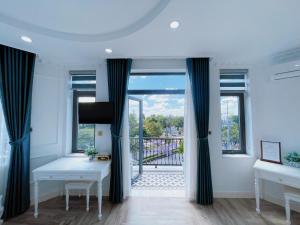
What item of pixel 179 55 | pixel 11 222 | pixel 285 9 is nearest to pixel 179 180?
pixel 179 55

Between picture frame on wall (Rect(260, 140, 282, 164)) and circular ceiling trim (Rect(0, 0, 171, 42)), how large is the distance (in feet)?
9.07

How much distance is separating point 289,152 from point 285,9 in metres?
2.22

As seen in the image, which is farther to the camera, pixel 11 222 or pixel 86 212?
pixel 86 212

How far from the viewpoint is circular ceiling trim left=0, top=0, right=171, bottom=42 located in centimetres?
192

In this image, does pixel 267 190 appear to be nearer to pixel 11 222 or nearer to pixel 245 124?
pixel 245 124

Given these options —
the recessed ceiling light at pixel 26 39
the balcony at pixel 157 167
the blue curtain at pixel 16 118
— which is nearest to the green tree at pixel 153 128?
the balcony at pixel 157 167

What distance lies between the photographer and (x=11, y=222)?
8.06ft

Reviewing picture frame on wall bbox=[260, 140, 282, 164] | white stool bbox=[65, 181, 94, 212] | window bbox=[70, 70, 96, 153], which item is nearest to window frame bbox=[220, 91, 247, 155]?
picture frame on wall bbox=[260, 140, 282, 164]

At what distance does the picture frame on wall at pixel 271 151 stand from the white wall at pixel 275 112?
0.15m

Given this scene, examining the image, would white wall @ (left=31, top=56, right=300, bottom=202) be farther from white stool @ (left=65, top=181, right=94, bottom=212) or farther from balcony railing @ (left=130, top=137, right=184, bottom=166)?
balcony railing @ (left=130, top=137, right=184, bottom=166)

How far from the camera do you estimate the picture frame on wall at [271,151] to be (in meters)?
2.85

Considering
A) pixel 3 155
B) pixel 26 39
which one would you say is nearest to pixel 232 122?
pixel 26 39

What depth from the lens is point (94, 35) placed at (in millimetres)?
2465

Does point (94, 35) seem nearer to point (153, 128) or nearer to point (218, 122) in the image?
point (218, 122)
